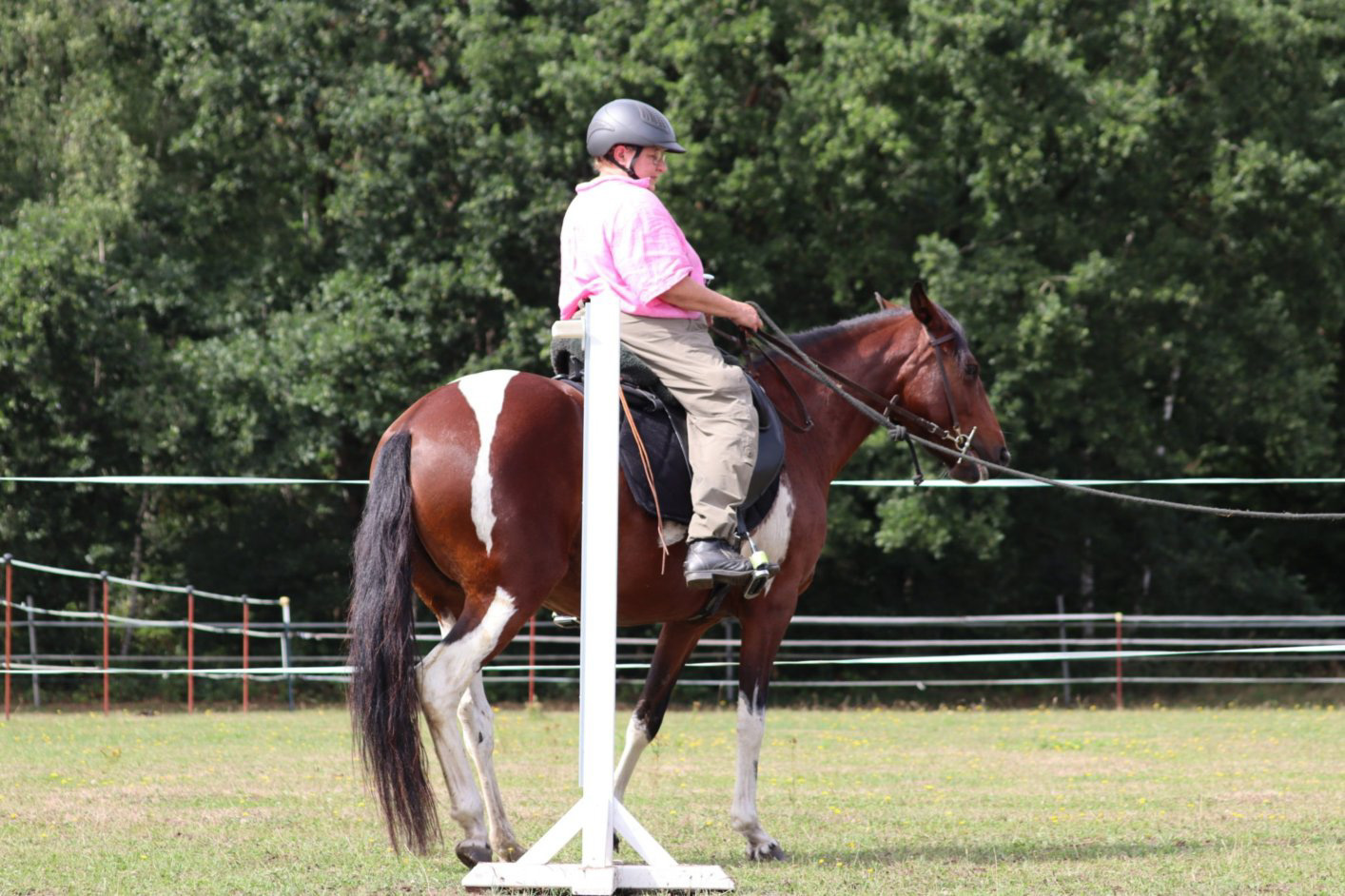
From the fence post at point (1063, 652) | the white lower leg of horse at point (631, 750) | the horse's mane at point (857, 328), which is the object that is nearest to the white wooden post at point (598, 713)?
the white lower leg of horse at point (631, 750)

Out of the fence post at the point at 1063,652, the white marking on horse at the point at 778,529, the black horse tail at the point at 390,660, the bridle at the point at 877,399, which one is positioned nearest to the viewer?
the black horse tail at the point at 390,660

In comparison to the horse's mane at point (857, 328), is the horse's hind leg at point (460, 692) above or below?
below

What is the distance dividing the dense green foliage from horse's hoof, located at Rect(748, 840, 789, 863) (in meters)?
13.1

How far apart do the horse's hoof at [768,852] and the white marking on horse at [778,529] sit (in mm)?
1033

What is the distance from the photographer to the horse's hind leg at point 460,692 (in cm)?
568

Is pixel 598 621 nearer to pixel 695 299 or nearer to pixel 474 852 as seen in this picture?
pixel 474 852

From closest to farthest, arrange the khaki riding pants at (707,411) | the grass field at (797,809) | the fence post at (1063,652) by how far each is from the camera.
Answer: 1. the grass field at (797,809)
2. the khaki riding pants at (707,411)
3. the fence post at (1063,652)

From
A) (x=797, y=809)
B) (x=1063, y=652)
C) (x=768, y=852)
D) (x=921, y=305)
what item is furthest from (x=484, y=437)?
(x=1063, y=652)

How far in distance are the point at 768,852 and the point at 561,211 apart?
48.0 ft

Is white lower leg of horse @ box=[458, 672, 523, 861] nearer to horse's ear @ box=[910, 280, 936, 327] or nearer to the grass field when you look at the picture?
the grass field

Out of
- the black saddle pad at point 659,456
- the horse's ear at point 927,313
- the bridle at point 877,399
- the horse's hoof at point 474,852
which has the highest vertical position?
the horse's ear at point 927,313

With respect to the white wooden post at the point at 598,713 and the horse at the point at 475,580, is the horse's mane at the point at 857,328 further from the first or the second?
the white wooden post at the point at 598,713

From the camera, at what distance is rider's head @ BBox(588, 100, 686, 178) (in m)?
6.12

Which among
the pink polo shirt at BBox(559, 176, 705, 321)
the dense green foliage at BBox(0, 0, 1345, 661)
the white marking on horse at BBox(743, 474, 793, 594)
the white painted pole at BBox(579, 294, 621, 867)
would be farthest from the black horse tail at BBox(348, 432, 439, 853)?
the dense green foliage at BBox(0, 0, 1345, 661)
